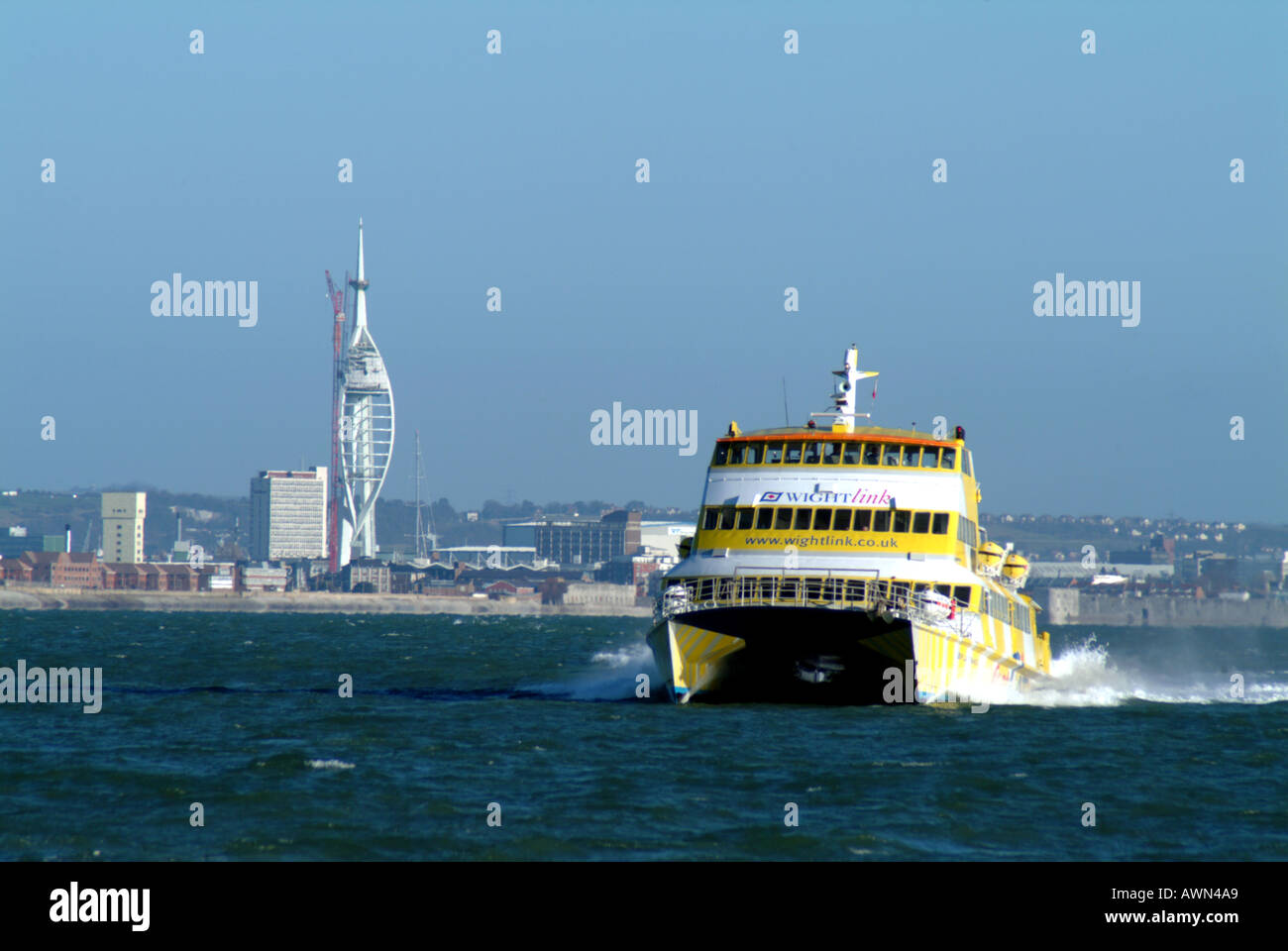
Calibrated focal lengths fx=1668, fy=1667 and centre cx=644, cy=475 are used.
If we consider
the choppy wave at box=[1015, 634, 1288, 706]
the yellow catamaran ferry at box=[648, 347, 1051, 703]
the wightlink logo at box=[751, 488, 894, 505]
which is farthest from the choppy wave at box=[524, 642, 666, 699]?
the choppy wave at box=[1015, 634, 1288, 706]

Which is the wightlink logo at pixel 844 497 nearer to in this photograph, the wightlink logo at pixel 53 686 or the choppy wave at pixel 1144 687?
the choppy wave at pixel 1144 687

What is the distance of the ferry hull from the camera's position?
1198 inches

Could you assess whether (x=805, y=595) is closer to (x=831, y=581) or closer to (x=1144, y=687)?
(x=831, y=581)

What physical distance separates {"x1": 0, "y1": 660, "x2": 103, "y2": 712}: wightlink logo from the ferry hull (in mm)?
11622

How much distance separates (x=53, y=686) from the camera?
39.4 meters

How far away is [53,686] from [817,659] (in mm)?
18521

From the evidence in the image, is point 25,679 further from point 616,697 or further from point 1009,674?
point 1009,674

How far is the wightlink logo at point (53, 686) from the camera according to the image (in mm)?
34662

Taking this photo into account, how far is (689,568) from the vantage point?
3338 centimetres
